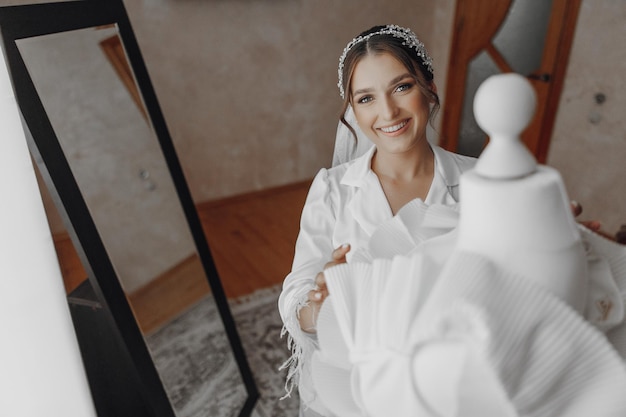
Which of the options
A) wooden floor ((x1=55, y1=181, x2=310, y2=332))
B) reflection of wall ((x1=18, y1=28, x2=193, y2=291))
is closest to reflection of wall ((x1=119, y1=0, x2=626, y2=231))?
wooden floor ((x1=55, y1=181, x2=310, y2=332))

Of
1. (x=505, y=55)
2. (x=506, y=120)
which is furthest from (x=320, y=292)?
(x=505, y=55)

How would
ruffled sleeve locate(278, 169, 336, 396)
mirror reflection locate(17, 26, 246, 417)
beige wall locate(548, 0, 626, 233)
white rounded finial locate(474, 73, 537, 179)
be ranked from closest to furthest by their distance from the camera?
white rounded finial locate(474, 73, 537, 179), ruffled sleeve locate(278, 169, 336, 396), beige wall locate(548, 0, 626, 233), mirror reflection locate(17, 26, 246, 417)

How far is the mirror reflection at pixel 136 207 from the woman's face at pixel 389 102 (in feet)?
1.95

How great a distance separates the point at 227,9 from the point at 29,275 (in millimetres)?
1813

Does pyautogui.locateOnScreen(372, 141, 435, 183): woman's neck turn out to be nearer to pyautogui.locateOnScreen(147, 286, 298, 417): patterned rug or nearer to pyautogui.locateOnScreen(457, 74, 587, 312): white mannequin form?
pyautogui.locateOnScreen(457, 74, 587, 312): white mannequin form

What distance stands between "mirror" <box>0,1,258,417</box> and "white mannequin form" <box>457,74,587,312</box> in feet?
2.33

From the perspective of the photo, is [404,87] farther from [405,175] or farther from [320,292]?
[320,292]

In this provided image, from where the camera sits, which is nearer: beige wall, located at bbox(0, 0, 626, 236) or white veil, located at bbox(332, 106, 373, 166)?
white veil, located at bbox(332, 106, 373, 166)

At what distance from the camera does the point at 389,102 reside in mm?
437

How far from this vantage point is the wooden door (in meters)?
0.57

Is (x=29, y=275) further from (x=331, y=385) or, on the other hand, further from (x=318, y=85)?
(x=318, y=85)

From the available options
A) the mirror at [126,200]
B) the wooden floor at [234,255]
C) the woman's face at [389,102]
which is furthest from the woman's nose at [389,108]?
the mirror at [126,200]

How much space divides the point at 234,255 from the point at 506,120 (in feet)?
5.25

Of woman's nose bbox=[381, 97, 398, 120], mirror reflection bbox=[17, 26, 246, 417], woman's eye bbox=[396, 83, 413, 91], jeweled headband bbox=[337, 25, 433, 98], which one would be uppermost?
jeweled headband bbox=[337, 25, 433, 98]
